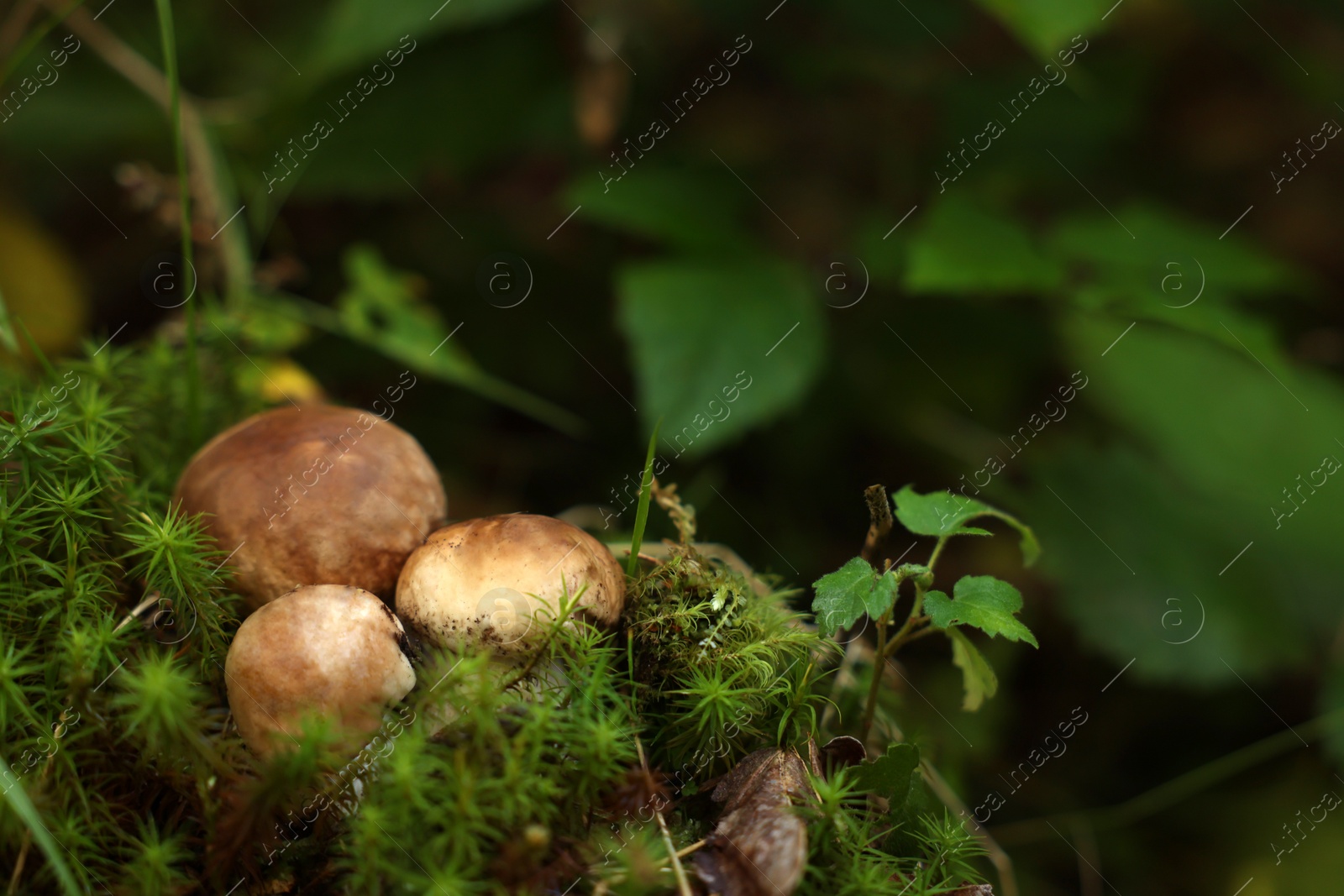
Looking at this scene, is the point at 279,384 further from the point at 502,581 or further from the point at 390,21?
the point at 502,581

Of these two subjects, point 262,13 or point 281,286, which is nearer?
point 281,286

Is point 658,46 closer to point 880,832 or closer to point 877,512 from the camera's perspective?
point 877,512

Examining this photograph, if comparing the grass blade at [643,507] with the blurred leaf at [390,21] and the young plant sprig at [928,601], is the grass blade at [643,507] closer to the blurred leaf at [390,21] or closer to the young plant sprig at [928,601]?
the young plant sprig at [928,601]

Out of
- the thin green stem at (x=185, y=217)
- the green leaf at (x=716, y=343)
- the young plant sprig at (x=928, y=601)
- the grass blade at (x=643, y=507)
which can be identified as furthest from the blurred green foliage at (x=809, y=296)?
the young plant sprig at (x=928, y=601)

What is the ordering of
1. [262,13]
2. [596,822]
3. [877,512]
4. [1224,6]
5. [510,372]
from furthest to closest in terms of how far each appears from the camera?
[262,13] < [1224,6] < [510,372] < [877,512] < [596,822]

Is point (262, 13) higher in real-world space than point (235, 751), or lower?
higher

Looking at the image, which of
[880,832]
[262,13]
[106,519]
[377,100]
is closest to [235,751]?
[106,519]
